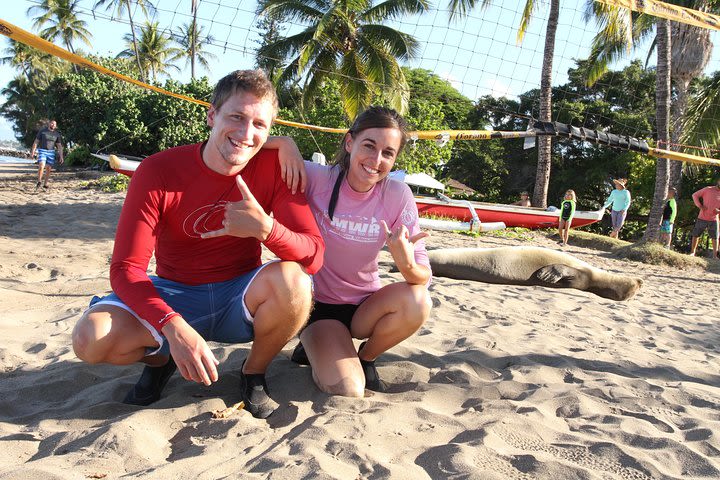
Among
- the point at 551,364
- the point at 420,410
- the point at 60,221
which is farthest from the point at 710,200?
the point at 60,221

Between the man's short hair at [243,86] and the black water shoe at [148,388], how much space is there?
109 cm

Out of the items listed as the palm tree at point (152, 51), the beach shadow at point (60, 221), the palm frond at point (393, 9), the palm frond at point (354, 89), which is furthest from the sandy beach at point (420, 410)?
the palm tree at point (152, 51)

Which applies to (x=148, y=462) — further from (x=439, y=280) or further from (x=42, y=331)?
(x=439, y=280)

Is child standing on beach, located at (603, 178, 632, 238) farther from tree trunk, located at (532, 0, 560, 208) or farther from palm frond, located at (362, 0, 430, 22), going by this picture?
palm frond, located at (362, 0, 430, 22)

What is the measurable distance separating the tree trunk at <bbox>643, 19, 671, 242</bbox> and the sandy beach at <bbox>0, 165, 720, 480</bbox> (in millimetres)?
8237

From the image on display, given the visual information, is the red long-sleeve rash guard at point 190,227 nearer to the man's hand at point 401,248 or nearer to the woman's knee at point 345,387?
the man's hand at point 401,248

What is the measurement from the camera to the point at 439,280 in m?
5.27

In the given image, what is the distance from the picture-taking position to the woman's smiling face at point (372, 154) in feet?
8.25

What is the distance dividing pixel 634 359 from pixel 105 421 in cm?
272

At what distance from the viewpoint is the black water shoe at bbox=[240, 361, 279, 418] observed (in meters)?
2.15

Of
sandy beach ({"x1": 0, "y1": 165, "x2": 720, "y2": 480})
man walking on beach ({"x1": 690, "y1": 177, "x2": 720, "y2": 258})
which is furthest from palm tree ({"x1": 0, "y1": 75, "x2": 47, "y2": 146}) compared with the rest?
sandy beach ({"x1": 0, "y1": 165, "x2": 720, "y2": 480})

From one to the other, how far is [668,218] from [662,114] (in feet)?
6.91

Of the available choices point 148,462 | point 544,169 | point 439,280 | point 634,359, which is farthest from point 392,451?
point 544,169

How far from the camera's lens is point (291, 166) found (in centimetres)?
236
